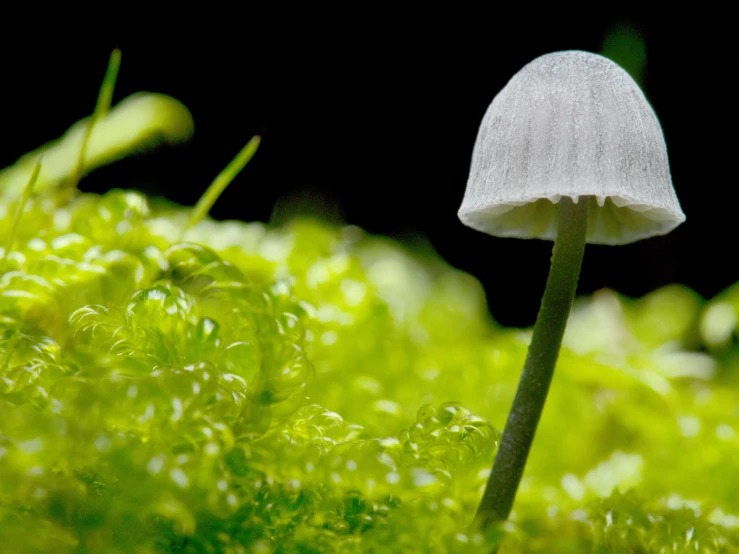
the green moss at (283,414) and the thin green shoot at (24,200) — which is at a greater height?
the thin green shoot at (24,200)

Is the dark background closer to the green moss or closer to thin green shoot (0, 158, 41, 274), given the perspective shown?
the green moss

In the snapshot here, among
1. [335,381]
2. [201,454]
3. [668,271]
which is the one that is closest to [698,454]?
[335,381]

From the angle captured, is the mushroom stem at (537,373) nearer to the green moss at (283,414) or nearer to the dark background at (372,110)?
the green moss at (283,414)

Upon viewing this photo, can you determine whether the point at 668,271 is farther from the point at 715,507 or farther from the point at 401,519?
the point at 401,519

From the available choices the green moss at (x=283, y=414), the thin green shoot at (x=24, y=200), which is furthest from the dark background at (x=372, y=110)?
the thin green shoot at (x=24, y=200)

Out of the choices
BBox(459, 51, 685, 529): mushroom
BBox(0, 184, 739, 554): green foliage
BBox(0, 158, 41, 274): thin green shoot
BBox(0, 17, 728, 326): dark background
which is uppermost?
BBox(0, 17, 728, 326): dark background

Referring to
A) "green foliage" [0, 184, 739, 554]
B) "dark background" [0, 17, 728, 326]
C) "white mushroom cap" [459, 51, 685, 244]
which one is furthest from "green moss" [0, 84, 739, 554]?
"dark background" [0, 17, 728, 326]
